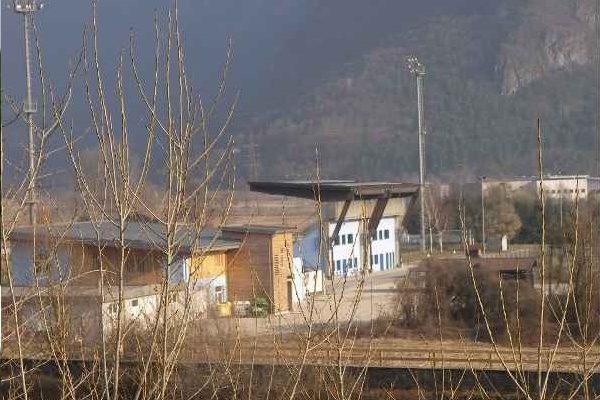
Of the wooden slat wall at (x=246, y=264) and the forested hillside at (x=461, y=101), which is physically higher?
the forested hillside at (x=461, y=101)

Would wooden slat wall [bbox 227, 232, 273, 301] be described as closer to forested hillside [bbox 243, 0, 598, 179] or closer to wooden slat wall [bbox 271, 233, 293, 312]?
wooden slat wall [bbox 271, 233, 293, 312]

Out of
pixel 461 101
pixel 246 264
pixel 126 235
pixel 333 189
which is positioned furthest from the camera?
pixel 461 101

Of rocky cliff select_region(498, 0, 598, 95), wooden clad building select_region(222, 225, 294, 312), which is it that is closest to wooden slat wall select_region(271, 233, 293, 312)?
wooden clad building select_region(222, 225, 294, 312)

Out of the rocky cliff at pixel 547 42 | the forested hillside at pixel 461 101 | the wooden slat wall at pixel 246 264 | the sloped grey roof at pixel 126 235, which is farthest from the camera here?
the rocky cliff at pixel 547 42

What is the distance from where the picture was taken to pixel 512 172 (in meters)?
47.3

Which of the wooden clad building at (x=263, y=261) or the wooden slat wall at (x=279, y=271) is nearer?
the wooden slat wall at (x=279, y=271)

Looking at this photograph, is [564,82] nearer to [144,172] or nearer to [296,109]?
[296,109]

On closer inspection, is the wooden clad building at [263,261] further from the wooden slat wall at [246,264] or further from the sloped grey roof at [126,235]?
the sloped grey roof at [126,235]

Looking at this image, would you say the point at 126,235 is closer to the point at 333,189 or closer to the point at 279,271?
the point at 279,271

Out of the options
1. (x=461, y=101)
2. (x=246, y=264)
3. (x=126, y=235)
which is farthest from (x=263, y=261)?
(x=461, y=101)

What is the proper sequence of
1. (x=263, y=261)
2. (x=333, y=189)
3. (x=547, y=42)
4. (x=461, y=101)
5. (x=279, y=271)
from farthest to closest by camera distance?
1. (x=547, y=42)
2. (x=461, y=101)
3. (x=333, y=189)
4. (x=263, y=261)
5. (x=279, y=271)

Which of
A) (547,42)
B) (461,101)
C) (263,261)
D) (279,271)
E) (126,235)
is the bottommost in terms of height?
(279,271)

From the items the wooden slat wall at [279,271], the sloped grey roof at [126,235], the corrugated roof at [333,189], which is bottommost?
the wooden slat wall at [279,271]

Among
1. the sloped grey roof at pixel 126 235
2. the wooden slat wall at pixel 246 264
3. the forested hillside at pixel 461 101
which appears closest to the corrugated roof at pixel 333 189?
the wooden slat wall at pixel 246 264
